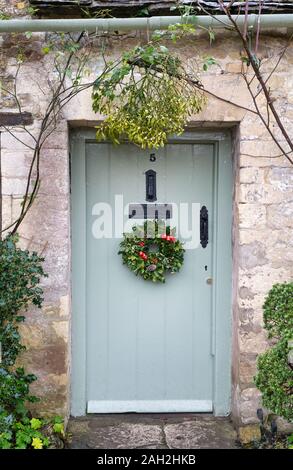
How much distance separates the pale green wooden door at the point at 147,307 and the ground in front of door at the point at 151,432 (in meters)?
0.10

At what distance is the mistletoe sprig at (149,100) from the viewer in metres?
3.77

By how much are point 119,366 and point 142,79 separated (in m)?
2.18

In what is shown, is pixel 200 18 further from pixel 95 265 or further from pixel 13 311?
pixel 13 311

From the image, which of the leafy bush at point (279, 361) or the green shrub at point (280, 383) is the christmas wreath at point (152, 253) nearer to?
the leafy bush at point (279, 361)

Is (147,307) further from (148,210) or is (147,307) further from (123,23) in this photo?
(123,23)

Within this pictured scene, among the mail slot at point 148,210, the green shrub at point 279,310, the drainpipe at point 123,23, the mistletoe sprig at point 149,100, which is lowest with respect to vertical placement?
the green shrub at point 279,310

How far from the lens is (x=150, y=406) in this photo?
4539mm

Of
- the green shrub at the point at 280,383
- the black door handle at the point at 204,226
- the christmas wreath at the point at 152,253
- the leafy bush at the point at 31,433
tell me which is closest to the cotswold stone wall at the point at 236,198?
the leafy bush at the point at 31,433

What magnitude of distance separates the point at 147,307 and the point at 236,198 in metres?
1.09

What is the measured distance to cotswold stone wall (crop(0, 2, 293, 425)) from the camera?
4.05m

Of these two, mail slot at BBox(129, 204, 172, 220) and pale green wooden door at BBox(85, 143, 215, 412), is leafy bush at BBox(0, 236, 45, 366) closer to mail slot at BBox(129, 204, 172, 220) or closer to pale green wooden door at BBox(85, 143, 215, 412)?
pale green wooden door at BBox(85, 143, 215, 412)

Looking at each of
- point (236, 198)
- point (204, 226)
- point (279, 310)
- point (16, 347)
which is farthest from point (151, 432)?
point (236, 198)

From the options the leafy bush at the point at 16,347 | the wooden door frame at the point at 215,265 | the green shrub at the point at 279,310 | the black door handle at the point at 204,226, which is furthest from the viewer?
the black door handle at the point at 204,226

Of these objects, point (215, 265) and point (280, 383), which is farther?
point (215, 265)
